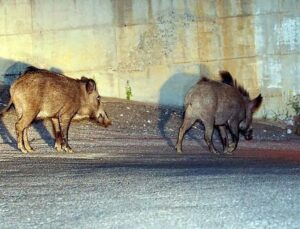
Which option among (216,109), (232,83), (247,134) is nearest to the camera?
(216,109)

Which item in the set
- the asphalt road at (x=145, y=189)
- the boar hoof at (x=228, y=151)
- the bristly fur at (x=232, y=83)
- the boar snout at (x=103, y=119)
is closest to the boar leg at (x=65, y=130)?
the asphalt road at (x=145, y=189)

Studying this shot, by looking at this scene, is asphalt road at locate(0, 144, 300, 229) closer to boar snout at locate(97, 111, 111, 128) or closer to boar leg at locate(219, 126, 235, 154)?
boar leg at locate(219, 126, 235, 154)

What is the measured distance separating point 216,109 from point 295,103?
302 inches

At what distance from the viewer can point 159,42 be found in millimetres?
24969

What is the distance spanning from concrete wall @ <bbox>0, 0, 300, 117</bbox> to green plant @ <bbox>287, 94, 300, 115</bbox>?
5.9 inches

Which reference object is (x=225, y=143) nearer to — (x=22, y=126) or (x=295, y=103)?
(x=22, y=126)

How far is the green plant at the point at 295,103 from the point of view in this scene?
24656 mm

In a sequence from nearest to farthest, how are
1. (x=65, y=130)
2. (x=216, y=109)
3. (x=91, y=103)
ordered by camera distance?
(x=65, y=130) < (x=216, y=109) < (x=91, y=103)

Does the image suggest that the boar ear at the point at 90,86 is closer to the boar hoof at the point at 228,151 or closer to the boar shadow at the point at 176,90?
the boar hoof at the point at 228,151

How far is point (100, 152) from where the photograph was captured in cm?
1664

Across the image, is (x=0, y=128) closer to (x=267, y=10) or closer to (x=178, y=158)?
(x=178, y=158)

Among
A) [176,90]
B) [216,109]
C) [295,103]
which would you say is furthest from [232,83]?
[295,103]

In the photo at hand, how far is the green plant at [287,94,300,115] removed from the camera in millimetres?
24656

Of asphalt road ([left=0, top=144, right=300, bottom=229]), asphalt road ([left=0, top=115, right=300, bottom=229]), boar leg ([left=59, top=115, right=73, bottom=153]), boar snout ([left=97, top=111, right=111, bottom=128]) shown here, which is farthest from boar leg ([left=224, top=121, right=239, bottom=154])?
asphalt road ([left=0, top=144, right=300, bottom=229])
